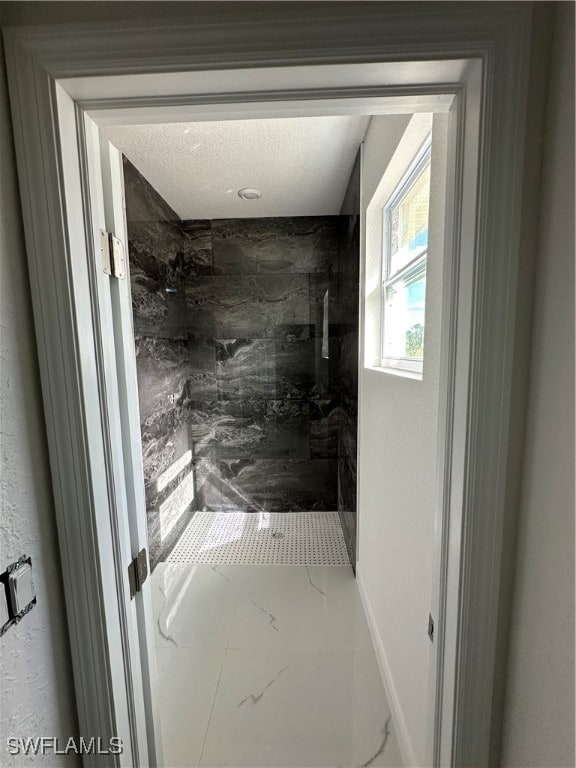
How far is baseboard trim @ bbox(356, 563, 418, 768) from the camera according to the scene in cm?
113

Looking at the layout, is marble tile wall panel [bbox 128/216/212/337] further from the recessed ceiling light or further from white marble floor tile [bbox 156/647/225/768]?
white marble floor tile [bbox 156/647/225/768]

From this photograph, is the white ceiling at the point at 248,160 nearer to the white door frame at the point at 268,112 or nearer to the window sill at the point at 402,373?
the white door frame at the point at 268,112

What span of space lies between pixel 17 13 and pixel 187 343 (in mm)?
2384

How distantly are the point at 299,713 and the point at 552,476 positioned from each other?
1.52 metres

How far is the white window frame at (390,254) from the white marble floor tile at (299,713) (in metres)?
1.40

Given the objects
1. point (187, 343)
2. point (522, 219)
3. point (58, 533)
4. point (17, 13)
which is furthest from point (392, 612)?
point (187, 343)

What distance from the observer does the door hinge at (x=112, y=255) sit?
2.18 feet

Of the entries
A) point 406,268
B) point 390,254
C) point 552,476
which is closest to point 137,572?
point 552,476

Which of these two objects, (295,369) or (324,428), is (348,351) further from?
(324,428)

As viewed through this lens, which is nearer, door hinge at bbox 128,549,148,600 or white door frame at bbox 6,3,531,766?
white door frame at bbox 6,3,531,766

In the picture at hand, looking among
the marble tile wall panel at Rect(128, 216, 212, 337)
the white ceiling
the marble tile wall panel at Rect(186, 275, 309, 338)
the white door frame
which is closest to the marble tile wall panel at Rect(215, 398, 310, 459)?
the marble tile wall panel at Rect(186, 275, 309, 338)

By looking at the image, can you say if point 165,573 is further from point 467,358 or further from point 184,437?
point 467,358

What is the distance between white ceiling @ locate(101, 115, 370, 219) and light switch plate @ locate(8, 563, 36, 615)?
158 centimetres

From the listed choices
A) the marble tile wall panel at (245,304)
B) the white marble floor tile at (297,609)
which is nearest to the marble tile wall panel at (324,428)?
the marble tile wall panel at (245,304)
